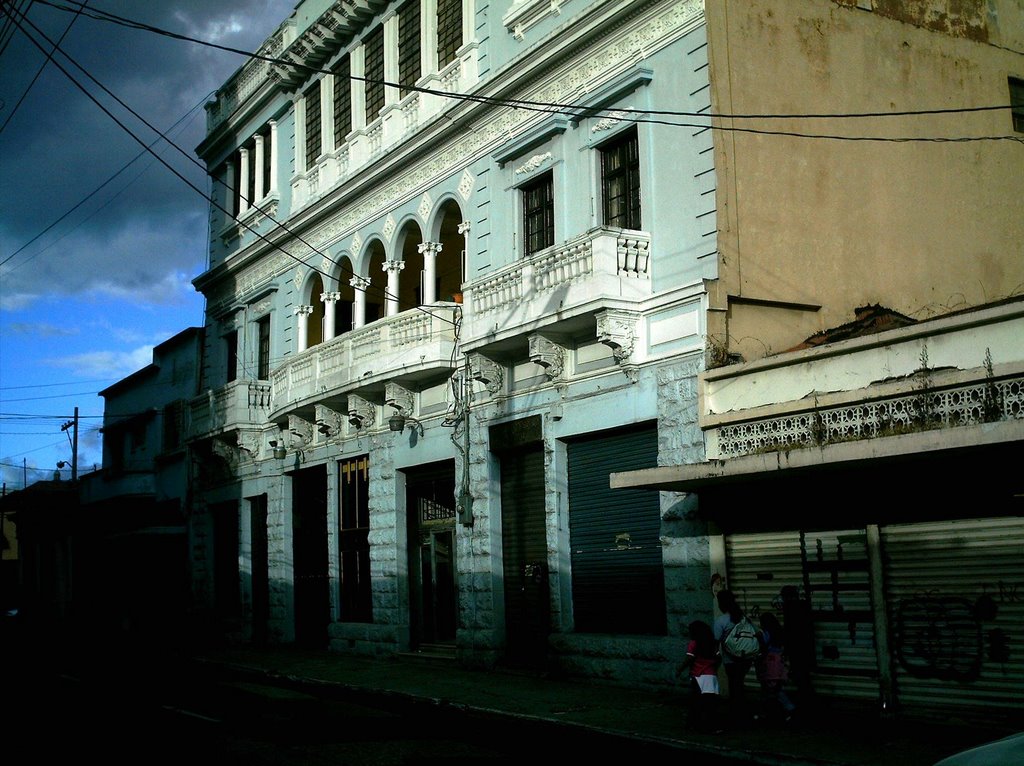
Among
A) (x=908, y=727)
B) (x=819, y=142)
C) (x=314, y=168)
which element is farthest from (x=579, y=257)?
(x=314, y=168)

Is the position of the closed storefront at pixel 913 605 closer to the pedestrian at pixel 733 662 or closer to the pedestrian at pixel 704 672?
the pedestrian at pixel 733 662

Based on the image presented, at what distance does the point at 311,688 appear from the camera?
18.9m

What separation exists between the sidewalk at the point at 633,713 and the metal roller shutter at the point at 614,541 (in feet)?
3.55

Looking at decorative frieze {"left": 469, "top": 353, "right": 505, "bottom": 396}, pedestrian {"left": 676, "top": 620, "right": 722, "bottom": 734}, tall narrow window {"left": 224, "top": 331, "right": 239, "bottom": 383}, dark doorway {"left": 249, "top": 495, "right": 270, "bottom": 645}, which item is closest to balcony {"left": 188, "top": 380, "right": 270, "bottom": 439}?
tall narrow window {"left": 224, "top": 331, "right": 239, "bottom": 383}

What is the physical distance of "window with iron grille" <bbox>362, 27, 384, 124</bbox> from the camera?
24391 mm

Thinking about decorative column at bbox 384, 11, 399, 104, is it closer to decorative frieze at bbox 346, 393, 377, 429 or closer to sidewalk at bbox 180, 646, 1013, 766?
decorative frieze at bbox 346, 393, 377, 429

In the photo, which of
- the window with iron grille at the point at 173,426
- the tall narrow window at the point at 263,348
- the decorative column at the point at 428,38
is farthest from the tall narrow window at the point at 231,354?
the decorative column at the point at 428,38

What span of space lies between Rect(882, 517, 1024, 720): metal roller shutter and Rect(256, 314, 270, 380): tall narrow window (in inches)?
747

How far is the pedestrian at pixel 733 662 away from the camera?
12.9m

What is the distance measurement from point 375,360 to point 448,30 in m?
6.54

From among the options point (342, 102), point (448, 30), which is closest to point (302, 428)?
point (342, 102)

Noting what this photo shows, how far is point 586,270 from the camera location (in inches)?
650

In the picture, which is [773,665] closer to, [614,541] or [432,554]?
[614,541]

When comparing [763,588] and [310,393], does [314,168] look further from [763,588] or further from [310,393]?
[763,588]
